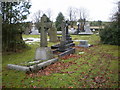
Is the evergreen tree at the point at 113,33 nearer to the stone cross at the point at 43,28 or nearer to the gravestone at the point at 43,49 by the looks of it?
the stone cross at the point at 43,28

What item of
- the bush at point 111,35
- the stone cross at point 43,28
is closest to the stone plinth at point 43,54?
the stone cross at point 43,28

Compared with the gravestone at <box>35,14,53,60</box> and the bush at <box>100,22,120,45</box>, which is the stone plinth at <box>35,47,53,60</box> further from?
the bush at <box>100,22,120,45</box>

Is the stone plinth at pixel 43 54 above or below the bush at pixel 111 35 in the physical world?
below

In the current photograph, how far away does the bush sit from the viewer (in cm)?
1230

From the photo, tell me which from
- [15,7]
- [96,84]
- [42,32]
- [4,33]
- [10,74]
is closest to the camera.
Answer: [96,84]

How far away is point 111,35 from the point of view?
42.7 feet

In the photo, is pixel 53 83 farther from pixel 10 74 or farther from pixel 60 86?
pixel 10 74

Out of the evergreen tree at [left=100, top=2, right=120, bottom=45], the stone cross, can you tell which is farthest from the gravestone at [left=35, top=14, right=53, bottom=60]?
the evergreen tree at [left=100, top=2, right=120, bottom=45]

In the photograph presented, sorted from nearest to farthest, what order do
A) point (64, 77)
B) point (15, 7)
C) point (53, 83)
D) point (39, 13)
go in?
point (53, 83) < point (64, 77) < point (15, 7) < point (39, 13)

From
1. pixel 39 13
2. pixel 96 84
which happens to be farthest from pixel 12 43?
pixel 39 13

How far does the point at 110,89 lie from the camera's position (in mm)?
3346

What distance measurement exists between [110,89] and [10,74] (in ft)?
11.3

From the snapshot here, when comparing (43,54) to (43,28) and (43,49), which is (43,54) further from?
(43,28)

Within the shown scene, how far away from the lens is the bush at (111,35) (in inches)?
484
